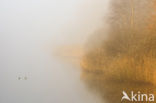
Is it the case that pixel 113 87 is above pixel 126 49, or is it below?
below

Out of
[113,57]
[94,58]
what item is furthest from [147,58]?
[94,58]

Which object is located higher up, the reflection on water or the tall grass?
the tall grass

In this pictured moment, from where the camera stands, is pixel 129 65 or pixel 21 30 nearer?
pixel 129 65

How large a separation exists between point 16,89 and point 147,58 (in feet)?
5.24

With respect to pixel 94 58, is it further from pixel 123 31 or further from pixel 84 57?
pixel 123 31

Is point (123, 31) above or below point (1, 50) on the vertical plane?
above

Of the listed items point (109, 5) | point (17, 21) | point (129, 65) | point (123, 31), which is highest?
point (109, 5)

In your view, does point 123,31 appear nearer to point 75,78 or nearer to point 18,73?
point 75,78

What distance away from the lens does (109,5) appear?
6.07ft

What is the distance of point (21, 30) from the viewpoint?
195 cm

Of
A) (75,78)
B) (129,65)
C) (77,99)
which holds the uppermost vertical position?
(129,65)

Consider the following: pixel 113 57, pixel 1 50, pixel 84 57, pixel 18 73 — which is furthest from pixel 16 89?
pixel 113 57

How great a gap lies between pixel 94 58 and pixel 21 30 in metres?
0.96

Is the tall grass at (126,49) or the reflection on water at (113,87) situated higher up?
the tall grass at (126,49)
